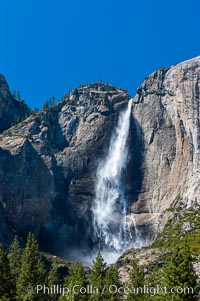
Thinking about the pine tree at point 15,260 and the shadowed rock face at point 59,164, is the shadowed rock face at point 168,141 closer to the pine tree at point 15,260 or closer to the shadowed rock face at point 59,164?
the shadowed rock face at point 59,164

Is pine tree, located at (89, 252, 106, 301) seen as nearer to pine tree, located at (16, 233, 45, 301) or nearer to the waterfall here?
pine tree, located at (16, 233, 45, 301)

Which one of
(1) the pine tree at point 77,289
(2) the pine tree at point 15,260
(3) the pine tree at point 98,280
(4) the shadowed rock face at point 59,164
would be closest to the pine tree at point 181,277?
(3) the pine tree at point 98,280

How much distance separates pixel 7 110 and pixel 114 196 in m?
46.7

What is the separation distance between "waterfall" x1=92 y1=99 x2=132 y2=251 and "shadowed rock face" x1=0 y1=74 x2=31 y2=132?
109ft

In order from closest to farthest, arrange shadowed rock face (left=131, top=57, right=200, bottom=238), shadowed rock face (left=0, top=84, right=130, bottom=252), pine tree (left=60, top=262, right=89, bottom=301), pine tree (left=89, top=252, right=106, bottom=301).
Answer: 1. pine tree (left=60, top=262, right=89, bottom=301)
2. pine tree (left=89, top=252, right=106, bottom=301)
3. shadowed rock face (left=0, top=84, right=130, bottom=252)
4. shadowed rock face (left=131, top=57, right=200, bottom=238)

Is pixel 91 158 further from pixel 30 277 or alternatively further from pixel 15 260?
pixel 30 277

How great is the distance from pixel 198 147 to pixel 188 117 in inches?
382

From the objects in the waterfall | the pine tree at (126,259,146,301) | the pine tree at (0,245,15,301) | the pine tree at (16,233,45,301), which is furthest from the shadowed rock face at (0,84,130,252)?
the pine tree at (126,259,146,301)

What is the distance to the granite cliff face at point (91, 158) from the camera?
122 m

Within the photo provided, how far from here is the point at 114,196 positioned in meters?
135

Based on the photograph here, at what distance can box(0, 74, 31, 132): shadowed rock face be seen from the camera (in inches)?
5758

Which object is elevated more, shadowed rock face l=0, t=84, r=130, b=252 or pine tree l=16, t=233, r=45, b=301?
shadowed rock face l=0, t=84, r=130, b=252

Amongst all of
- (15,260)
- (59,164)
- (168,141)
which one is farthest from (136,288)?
(168,141)

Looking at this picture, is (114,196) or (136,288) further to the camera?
(114,196)
